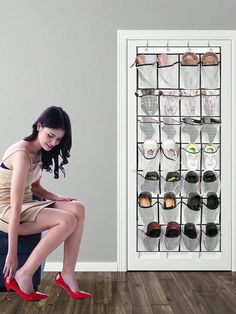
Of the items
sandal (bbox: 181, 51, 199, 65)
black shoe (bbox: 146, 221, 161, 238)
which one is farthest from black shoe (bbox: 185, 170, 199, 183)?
sandal (bbox: 181, 51, 199, 65)

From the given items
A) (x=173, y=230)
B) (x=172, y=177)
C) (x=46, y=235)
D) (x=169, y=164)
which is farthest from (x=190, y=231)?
(x=46, y=235)

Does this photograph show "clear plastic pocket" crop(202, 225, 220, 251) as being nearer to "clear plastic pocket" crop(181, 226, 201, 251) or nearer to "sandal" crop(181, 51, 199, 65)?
"clear plastic pocket" crop(181, 226, 201, 251)

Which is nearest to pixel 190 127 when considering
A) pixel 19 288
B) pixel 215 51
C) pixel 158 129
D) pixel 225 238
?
pixel 158 129

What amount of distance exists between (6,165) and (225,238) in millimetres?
2163

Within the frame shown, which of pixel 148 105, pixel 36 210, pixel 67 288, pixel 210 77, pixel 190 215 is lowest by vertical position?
pixel 67 288

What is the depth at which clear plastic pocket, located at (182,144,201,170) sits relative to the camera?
15.5 feet

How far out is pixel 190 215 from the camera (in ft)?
15.6

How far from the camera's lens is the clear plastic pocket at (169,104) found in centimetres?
476

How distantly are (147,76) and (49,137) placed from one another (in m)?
1.62

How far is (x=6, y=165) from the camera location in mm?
3502

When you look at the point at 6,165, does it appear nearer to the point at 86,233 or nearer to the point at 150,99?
the point at 86,233

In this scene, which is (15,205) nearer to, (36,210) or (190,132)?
(36,210)

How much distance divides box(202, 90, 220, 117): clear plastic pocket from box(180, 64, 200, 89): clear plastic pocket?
0.36 ft

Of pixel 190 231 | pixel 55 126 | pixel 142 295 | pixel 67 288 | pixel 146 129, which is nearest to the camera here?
pixel 55 126
